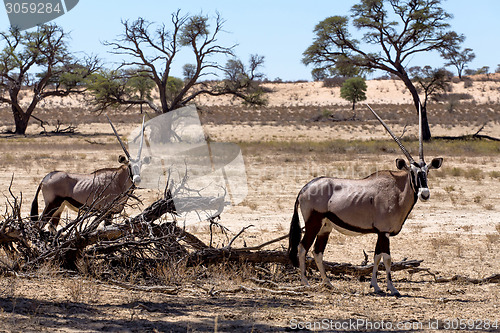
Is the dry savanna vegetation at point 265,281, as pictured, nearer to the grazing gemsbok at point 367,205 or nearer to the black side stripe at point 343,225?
the grazing gemsbok at point 367,205

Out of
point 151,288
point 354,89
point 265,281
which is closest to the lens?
point 151,288

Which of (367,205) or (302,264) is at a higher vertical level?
(367,205)

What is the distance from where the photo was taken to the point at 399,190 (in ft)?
21.5

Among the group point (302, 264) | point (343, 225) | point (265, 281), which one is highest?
point (343, 225)

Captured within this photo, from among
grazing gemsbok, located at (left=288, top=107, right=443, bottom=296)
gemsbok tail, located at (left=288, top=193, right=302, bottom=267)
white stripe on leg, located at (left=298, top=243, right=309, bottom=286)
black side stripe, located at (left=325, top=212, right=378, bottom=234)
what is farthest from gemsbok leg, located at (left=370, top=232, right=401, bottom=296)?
gemsbok tail, located at (left=288, top=193, right=302, bottom=267)

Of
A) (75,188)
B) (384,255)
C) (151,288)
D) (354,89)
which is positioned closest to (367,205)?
(384,255)

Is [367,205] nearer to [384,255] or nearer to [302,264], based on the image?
[384,255]

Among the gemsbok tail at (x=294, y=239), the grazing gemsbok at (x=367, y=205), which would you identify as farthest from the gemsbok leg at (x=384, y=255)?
the gemsbok tail at (x=294, y=239)

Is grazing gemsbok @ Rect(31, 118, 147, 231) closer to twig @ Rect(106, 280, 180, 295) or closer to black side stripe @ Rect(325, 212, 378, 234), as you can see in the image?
twig @ Rect(106, 280, 180, 295)

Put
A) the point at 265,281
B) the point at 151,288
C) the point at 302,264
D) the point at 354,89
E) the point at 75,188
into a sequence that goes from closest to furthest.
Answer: the point at 151,288 → the point at 265,281 → the point at 302,264 → the point at 75,188 → the point at 354,89

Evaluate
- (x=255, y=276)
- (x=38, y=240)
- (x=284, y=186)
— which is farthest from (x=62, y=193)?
(x=284, y=186)

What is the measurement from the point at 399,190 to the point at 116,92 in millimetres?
30021

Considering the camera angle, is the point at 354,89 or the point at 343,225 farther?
the point at 354,89

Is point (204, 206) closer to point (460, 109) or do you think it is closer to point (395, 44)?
point (395, 44)
